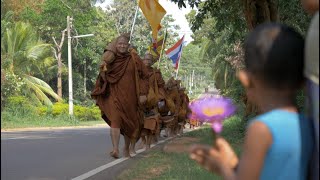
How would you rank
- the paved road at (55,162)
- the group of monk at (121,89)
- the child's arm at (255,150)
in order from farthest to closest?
1. the group of monk at (121,89)
2. the paved road at (55,162)
3. the child's arm at (255,150)

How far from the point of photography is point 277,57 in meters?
1.75

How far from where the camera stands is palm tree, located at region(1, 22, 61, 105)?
2514 centimetres

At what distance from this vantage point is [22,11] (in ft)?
110

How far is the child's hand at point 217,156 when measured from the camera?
1.75 meters

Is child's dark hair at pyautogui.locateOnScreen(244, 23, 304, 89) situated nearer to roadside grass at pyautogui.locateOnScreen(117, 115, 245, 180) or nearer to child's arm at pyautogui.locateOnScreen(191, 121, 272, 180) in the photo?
child's arm at pyautogui.locateOnScreen(191, 121, 272, 180)

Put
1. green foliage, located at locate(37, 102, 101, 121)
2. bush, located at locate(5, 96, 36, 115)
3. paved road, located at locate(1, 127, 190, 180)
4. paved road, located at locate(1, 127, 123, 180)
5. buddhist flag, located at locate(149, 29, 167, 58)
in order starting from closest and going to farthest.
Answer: paved road, located at locate(1, 127, 190, 180) < paved road, located at locate(1, 127, 123, 180) < buddhist flag, located at locate(149, 29, 167, 58) < bush, located at locate(5, 96, 36, 115) < green foliage, located at locate(37, 102, 101, 121)

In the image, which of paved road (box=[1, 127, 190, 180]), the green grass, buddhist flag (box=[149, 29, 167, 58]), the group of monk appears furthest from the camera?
the green grass

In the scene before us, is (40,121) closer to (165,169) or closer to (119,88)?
(119,88)

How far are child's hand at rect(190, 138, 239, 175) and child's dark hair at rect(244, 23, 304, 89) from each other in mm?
238

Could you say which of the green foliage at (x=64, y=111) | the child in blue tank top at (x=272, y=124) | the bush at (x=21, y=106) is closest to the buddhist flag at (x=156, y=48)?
the bush at (x=21, y=106)

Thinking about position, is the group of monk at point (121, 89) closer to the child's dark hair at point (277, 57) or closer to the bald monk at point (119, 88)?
the bald monk at point (119, 88)

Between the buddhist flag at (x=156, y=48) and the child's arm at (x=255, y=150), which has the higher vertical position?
the buddhist flag at (x=156, y=48)

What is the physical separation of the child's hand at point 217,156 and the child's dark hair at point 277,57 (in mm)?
238

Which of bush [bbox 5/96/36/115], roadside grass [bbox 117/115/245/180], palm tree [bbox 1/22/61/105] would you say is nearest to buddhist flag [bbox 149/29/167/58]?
roadside grass [bbox 117/115/245/180]
